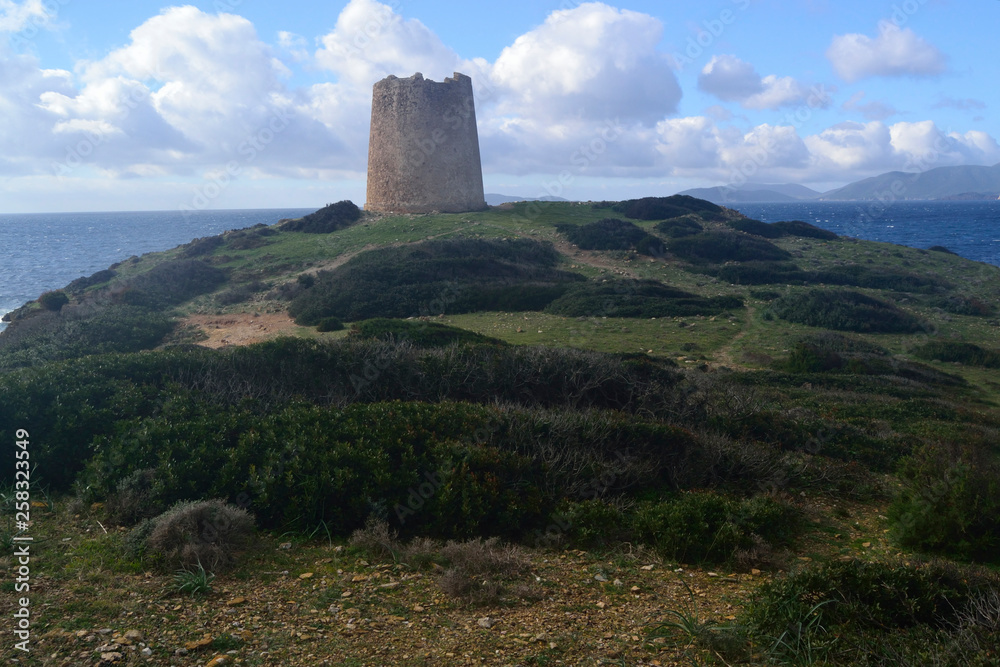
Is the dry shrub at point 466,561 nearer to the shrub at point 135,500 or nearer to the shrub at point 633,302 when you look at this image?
the shrub at point 135,500

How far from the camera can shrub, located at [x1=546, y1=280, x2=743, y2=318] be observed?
17.5 metres

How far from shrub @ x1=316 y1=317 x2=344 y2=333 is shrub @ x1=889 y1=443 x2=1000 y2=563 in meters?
12.5

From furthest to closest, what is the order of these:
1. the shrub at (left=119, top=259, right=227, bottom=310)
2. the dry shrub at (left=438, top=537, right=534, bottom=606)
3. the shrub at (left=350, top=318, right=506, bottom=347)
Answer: the shrub at (left=119, top=259, right=227, bottom=310)
the shrub at (left=350, top=318, right=506, bottom=347)
the dry shrub at (left=438, top=537, right=534, bottom=606)

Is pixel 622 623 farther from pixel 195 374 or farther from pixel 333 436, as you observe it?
pixel 195 374

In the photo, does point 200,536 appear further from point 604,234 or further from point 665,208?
point 665,208

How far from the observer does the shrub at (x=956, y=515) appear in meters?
4.80

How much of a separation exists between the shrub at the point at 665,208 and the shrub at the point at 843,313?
16.4m

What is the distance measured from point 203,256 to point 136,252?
3355cm

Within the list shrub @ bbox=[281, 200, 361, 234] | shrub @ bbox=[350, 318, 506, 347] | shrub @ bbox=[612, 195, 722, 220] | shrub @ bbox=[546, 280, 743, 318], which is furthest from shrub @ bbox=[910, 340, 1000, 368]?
shrub @ bbox=[281, 200, 361, 234]

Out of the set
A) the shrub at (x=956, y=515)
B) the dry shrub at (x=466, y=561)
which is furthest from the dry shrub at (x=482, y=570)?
the shrub at (x=956, y=515)

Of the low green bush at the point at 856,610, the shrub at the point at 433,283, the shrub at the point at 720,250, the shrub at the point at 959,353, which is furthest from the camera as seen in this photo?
the shrub at the point at 720,250

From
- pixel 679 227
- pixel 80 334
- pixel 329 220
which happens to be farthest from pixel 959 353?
pixel 329 220

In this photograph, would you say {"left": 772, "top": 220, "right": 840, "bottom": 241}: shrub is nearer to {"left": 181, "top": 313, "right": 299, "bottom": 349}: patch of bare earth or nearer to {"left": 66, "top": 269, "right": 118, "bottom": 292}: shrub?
{"left": 181, "top": 313, "right": 299, "bottom": 349}: patch of bare earth

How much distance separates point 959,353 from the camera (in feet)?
49.5
